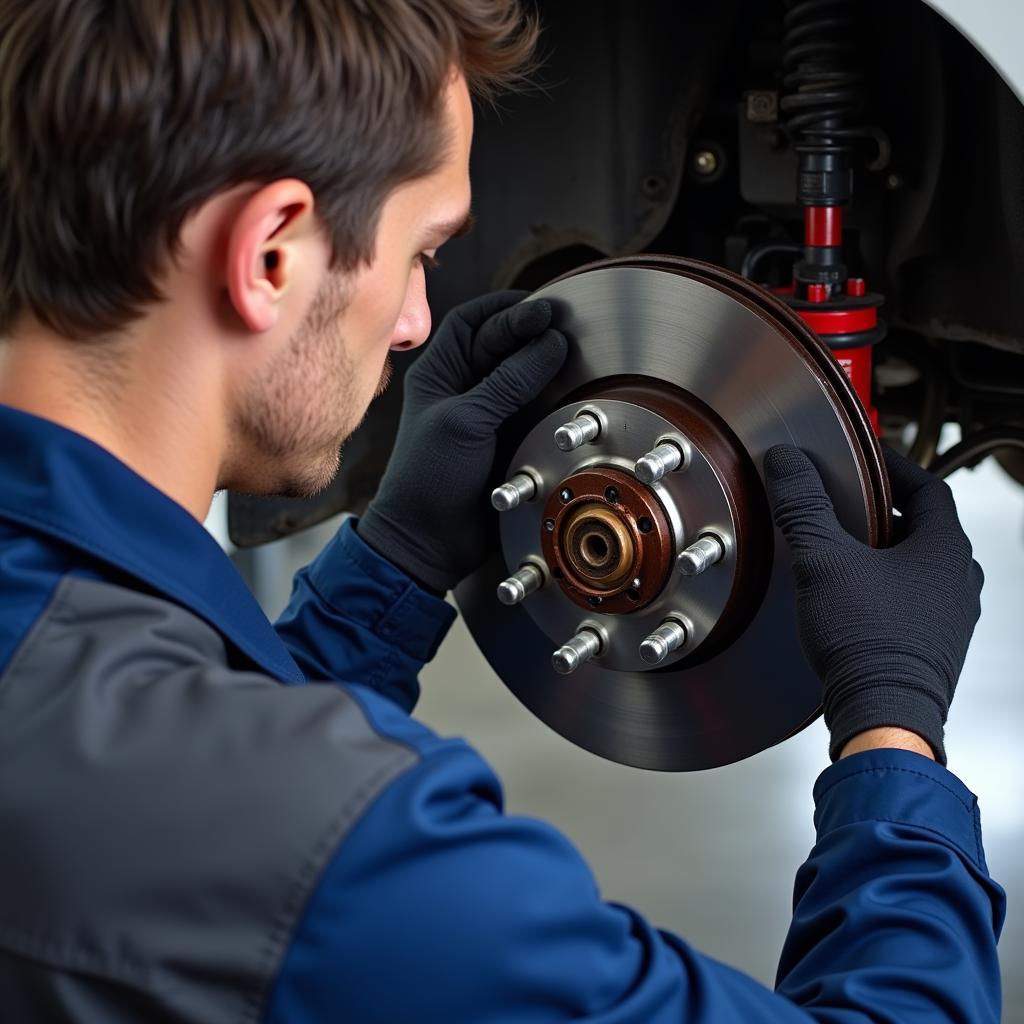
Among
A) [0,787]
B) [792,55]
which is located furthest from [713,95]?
[0,787]

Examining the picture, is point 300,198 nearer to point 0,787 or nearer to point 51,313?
point 51,313

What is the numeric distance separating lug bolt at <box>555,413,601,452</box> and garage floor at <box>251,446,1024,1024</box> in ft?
2.37

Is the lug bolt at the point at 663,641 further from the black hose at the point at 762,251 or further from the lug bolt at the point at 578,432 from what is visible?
the black hose at the point at 762,251

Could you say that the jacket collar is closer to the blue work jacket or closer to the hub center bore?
the blue work jacket

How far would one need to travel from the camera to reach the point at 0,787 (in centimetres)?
59

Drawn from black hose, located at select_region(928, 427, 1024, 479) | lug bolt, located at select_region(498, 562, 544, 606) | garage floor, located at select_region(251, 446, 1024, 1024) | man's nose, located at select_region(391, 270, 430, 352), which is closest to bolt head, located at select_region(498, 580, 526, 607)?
lug bolt, located at select_region(498, 562, 544, 606)

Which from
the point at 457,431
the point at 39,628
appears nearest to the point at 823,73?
the point at 457,431

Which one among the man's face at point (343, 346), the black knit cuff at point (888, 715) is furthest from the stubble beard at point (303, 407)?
the black knit cuff at point (888, 715)

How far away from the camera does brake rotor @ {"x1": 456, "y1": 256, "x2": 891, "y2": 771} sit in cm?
98

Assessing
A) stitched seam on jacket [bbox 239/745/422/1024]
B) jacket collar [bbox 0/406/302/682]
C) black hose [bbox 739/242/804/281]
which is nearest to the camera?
stitched seam on jacket [bbox 239/745/422/1024]

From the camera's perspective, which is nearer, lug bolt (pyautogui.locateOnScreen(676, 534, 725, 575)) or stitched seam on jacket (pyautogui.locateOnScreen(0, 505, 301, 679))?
stitched seam on jacket (pyautogui.locateOnScreen(0, 505, 301, 679))

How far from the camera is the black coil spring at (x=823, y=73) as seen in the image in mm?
1091

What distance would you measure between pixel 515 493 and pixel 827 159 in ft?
1.20

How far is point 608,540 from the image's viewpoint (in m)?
1.03
